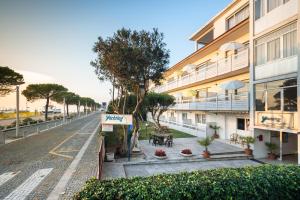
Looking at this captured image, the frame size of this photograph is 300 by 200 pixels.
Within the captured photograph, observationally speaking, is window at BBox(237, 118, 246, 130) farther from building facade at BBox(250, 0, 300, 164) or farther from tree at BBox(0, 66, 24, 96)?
tree at BBox(0, 66, 24, 96)

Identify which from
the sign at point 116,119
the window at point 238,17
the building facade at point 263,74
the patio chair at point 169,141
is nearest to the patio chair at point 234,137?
the building facade at point 263,74

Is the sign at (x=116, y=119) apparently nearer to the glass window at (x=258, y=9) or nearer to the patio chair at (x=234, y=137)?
the patio chair at (x=234, y=137)

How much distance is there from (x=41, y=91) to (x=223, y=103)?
143ft

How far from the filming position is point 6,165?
12492 millimetres

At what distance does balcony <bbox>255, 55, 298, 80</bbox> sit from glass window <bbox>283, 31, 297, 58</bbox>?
32 centimetres

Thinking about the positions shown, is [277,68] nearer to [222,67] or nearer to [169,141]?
[222,67]

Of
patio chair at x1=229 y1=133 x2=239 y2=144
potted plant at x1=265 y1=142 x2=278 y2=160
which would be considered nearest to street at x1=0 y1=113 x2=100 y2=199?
potted plant at x1=265 y1=142 x2=278 y2=160

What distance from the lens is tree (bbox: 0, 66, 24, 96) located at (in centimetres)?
2657

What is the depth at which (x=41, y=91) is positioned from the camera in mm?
47469

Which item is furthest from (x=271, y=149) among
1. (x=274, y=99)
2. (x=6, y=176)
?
(x=6, y=176)

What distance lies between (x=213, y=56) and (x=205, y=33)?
22.2ft

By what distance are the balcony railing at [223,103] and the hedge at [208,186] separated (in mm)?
9639

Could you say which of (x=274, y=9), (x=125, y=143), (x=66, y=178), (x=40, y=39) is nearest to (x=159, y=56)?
(x=125, y=143)

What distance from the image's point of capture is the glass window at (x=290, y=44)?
462 inches
